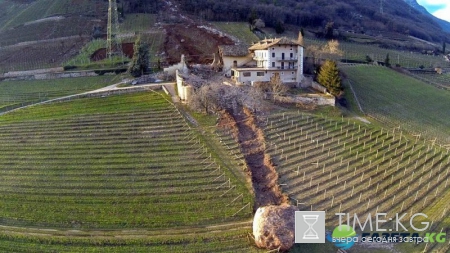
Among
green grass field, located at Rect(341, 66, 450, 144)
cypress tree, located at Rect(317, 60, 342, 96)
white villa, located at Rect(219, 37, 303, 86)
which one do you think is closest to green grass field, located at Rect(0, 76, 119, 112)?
white villa, located at Rect(219, 37, 303, 86)

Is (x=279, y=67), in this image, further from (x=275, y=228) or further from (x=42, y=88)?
(x=42, y=88)

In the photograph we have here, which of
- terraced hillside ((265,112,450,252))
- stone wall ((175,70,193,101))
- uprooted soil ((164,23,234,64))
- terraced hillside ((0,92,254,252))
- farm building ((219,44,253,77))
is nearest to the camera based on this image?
terraced hillside ((0,92,254,252))

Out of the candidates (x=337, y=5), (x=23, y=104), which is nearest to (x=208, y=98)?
(x=23, y=104)

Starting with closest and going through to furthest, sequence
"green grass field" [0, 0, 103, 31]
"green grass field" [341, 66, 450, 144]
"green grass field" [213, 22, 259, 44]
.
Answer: "green grass field" [341, 66, 450, 144], "green grass field" [213, 22, 259, 44], "green grass field" [0, 0, 103, 31]

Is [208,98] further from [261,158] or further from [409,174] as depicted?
[409,174]

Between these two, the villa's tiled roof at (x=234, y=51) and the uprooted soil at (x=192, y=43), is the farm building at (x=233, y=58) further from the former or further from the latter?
the uprooted soil at (x=192, y=43)

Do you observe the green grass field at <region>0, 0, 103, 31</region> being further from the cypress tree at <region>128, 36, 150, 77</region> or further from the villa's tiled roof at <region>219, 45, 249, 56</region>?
the villa's tiled roof at <region>219, 45, 249, 56</region>
